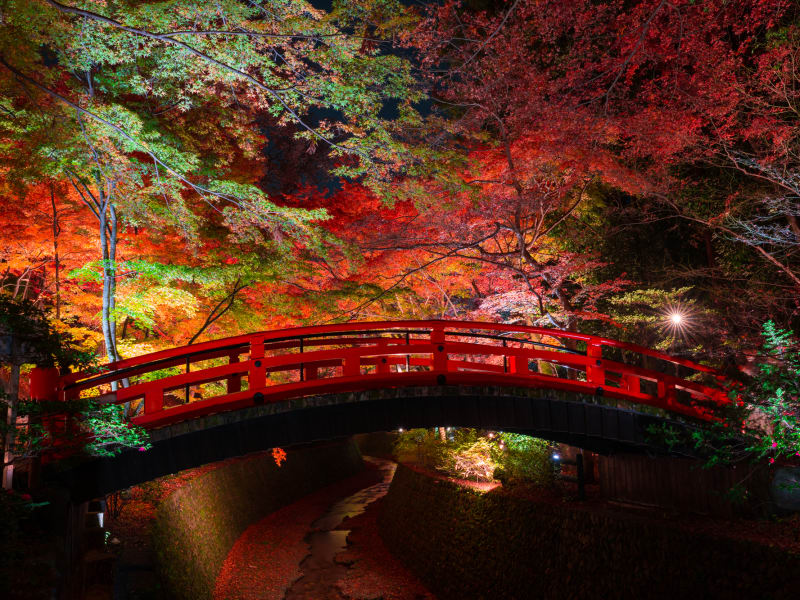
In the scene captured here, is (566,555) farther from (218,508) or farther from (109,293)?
(218,508)

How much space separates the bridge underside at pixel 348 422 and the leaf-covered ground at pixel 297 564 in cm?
648

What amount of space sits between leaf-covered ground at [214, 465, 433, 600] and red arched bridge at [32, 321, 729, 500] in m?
6.16

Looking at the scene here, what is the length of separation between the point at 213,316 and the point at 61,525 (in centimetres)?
712

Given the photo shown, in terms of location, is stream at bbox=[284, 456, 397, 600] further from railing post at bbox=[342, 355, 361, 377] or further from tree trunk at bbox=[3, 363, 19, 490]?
tree trunk at bbox=[3, 363, 19, 490]

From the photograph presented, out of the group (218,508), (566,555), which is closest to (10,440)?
(566,555)

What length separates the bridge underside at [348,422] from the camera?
6895mm

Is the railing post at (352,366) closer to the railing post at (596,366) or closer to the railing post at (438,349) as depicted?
the railing post at (438,349)

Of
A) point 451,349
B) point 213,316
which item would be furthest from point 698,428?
point 213,316

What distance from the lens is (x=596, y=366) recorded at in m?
8.95

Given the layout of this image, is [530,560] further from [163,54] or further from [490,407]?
[163,54]

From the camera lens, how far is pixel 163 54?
30.7ft

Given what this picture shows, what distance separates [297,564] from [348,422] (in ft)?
31.1

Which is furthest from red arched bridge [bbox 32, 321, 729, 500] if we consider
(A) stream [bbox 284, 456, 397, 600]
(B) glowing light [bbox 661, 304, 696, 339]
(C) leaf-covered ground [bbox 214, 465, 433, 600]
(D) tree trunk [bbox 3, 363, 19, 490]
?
(A) stream [bbox 284, 456, 397, 600]

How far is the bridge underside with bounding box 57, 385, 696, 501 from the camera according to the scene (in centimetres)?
689
